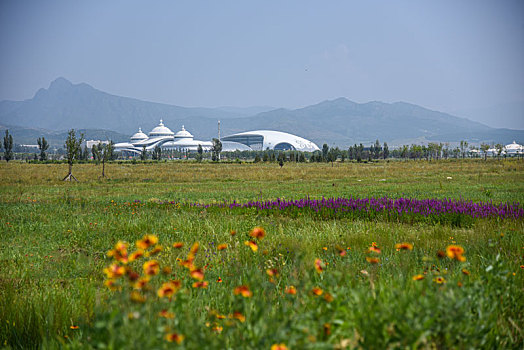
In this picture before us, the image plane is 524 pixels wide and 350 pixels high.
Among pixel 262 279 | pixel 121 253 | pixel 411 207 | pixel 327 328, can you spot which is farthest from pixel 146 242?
pixel 411 207

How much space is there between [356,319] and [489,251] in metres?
4.29

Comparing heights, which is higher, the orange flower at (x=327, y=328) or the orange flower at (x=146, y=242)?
the orange flower at (x=146, y=242)

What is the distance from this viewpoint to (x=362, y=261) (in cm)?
585

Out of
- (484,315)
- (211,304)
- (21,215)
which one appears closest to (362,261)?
(211,304)

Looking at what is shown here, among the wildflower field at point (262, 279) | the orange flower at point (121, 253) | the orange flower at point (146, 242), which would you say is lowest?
the wildflower field at point (262, 279)

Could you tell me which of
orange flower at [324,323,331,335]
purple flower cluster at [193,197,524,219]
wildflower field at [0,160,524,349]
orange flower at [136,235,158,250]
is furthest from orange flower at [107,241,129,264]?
purple flower cluster at [193,197,524,219]

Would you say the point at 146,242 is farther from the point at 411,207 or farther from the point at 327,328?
the point at 411,207

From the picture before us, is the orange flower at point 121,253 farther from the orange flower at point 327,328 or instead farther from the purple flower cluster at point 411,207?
the purple flower cluster at point 411,207

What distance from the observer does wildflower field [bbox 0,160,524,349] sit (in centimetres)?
221

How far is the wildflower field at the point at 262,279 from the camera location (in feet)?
7.26

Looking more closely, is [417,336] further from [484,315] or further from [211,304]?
[211,304]

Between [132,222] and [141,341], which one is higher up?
[141,341]

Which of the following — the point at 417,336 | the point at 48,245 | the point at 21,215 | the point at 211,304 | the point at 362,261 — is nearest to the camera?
the point at 417,336

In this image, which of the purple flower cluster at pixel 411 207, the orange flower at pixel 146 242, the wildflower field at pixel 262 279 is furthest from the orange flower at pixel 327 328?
the purple flower cluster at pixel 411 207
